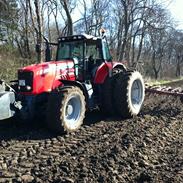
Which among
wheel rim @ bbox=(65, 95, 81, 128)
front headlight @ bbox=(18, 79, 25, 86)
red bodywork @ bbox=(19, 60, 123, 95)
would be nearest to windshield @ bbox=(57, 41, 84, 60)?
red bodywork @ bbox=(19, 60, 123, 95)

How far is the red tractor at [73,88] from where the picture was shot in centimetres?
703

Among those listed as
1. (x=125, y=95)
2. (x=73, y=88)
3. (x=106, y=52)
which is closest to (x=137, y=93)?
(x=125, y=95)

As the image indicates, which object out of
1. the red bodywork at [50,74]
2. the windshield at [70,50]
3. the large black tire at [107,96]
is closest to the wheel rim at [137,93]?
the large black tire at [107,96]

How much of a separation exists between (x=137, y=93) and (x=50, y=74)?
2827 mm

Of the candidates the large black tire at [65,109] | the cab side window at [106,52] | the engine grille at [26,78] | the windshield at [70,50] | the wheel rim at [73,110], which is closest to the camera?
the large black tire at [65,109]

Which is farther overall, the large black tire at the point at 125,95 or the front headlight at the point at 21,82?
the large black tire at the point at 125,95

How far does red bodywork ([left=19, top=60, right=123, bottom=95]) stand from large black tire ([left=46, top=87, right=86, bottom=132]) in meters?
0.47

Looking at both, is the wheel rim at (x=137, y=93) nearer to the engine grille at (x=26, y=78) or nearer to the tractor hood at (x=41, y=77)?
the tractor hood at (x=41, y=77)

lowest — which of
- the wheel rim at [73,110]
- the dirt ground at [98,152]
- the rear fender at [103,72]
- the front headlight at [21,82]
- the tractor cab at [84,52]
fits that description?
the dirt ground at [98,152]

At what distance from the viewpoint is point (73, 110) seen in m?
7.66

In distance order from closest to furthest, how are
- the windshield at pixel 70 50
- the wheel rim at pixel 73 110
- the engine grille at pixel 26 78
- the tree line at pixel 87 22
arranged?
1. the engine grille at pixel 26 78
2. the wheel rim at pixel 73 110
3. the windshield at pixel 70 50
4. the tree line at pixel 87 22

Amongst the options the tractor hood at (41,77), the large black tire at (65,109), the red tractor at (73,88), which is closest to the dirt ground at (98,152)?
the large black tire at (65,109)

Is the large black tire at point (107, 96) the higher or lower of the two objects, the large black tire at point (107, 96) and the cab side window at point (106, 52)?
the lower

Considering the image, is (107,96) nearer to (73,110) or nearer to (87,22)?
(73,110)
